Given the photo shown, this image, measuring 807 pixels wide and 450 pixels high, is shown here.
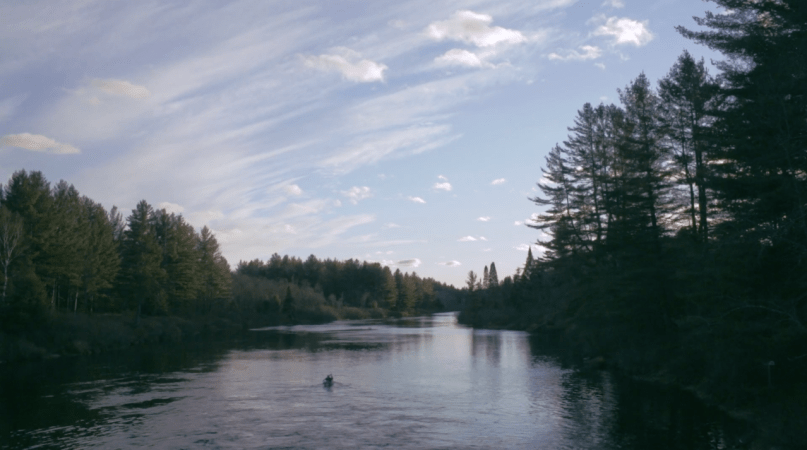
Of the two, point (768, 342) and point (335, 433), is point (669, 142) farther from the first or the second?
point (335, 433)

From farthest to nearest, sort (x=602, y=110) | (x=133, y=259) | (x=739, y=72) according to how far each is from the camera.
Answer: (x=133, y=259) → (x=602, y=110) → (x=739, y=72)

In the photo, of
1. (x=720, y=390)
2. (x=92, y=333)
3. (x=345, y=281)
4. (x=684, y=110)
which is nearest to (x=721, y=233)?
(x=720, y=390)

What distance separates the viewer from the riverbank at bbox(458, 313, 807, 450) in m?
16.1

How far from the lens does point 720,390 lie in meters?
24.0

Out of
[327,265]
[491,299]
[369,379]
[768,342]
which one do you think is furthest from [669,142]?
[327,265]

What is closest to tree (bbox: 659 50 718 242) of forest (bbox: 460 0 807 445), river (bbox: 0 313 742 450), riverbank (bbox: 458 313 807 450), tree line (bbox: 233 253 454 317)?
forest (bbox: 460 0 807 445)

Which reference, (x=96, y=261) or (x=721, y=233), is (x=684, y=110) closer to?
(x=721, y=233)

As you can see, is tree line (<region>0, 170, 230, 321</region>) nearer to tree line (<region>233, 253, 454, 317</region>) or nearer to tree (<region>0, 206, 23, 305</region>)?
tree (<region>0, 206, 23, 305</region>)

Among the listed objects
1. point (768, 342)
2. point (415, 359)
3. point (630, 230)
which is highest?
point (630, 230)

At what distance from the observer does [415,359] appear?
4491 centimetres

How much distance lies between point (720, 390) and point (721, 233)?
8.34 m

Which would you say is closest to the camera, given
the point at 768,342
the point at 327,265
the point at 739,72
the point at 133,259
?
the point at 768,342

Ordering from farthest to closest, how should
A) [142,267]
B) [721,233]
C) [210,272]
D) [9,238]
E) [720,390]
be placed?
[210,272]
[142,267]
[9,238]
[720,390]
[721,233]

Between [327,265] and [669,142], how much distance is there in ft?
A: 549
